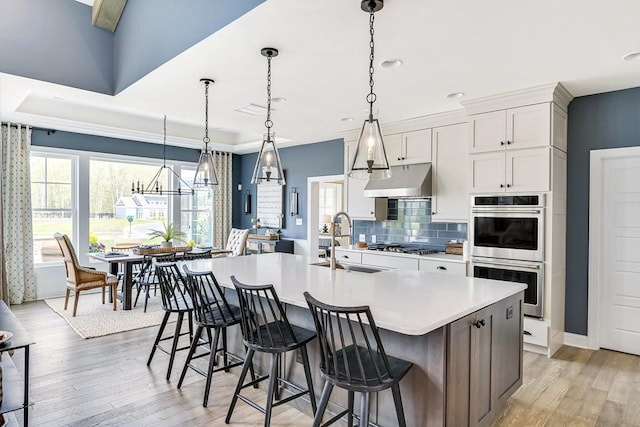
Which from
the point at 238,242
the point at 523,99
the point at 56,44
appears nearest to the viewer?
the point at 56,44

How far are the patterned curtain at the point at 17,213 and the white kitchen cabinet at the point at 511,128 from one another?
20.4ft

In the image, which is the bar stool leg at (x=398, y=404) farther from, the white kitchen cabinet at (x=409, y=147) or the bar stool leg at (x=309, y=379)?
the white kitchen cabinet at (x=409, y=147)

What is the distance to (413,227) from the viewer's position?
5.32 meters

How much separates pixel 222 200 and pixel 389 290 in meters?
6.34

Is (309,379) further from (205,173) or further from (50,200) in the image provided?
(50,200)

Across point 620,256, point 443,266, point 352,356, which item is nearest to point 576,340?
point 620,256

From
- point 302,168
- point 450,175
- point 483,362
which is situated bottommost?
point 483,362

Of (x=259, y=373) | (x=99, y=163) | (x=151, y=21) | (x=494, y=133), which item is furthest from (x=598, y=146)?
(x=99, y=163)

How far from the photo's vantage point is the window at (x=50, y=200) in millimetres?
5918

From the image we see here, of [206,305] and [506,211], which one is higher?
[506,211]

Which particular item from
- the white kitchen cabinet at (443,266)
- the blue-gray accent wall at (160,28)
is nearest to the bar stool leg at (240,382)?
the blue-gray accent wall at (160,28)

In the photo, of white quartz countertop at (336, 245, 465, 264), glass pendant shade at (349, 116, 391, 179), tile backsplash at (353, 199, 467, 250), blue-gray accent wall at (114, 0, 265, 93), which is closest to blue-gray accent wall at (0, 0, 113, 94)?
blue-gray accent wall at (114, 0, 265, 93)

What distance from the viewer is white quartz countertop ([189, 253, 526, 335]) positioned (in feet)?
6.06

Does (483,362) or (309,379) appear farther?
(309,379)
